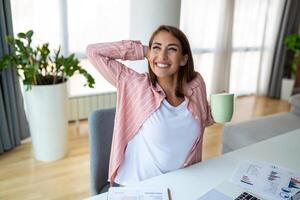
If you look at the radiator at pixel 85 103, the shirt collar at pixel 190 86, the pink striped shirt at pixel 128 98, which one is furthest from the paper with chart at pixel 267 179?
the radiator at pixel 85 103

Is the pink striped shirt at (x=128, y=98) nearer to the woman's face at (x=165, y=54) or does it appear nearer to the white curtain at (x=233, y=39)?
the woman's face at (x=165, y=54)

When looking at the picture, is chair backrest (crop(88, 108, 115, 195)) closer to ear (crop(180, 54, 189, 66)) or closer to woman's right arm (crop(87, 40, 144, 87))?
woman's right arm (crop(87, 40, 144, 87))

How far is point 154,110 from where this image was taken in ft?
3.84

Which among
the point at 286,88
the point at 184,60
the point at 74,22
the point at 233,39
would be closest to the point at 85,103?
the point at 74,22

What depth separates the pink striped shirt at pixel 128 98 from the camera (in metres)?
1.19

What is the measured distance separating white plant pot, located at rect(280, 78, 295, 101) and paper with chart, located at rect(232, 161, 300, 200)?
12.9 feet

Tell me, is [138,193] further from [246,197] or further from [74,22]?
[74,22]

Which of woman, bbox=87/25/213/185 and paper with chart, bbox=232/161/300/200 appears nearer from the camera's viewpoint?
paper with chart, bbox=232/161/300/200

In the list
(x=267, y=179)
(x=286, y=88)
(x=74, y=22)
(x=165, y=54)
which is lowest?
(x=286, y=88)

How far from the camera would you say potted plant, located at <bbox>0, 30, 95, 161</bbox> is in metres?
2.26

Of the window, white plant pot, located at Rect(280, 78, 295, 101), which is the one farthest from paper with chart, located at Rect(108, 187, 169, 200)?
white plant pot, located at Rect(280, 78, 295, 101)

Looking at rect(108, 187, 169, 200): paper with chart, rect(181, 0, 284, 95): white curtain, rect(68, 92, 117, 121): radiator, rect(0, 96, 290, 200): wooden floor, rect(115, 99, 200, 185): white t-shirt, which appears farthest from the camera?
rect(181, 0, 284, 95): white curtain

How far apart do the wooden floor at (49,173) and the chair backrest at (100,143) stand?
0.80 m

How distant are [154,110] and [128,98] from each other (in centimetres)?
13
